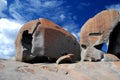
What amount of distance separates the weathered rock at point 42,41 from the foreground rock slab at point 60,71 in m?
1.90

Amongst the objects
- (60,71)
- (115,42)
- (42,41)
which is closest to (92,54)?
(115,42)

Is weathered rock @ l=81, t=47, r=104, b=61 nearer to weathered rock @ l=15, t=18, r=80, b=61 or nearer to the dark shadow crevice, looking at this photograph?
weathered rock @ l=15, t=18, r=80, b=61

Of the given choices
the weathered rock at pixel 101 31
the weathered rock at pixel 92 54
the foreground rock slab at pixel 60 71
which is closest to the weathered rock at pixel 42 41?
the weathered rock at pixel 92 54

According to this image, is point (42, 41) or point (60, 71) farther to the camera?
point (42, 41)

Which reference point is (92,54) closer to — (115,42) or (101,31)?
(101,31)

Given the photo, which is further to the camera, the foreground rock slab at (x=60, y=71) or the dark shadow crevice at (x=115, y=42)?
the dark shadow crevice at (x=115, y=42)

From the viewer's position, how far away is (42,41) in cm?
1467

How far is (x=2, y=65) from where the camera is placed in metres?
11.1

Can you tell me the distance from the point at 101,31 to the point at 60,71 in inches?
227

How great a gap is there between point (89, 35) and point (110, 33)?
1553 mm

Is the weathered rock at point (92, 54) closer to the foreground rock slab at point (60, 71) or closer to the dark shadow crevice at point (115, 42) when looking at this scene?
the dark shadow crevice at point (115, 42)

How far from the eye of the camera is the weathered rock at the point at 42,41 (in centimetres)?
1462

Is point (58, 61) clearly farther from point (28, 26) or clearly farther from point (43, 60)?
point (28, 26)

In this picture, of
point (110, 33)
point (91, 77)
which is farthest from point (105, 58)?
point (91, 77)
